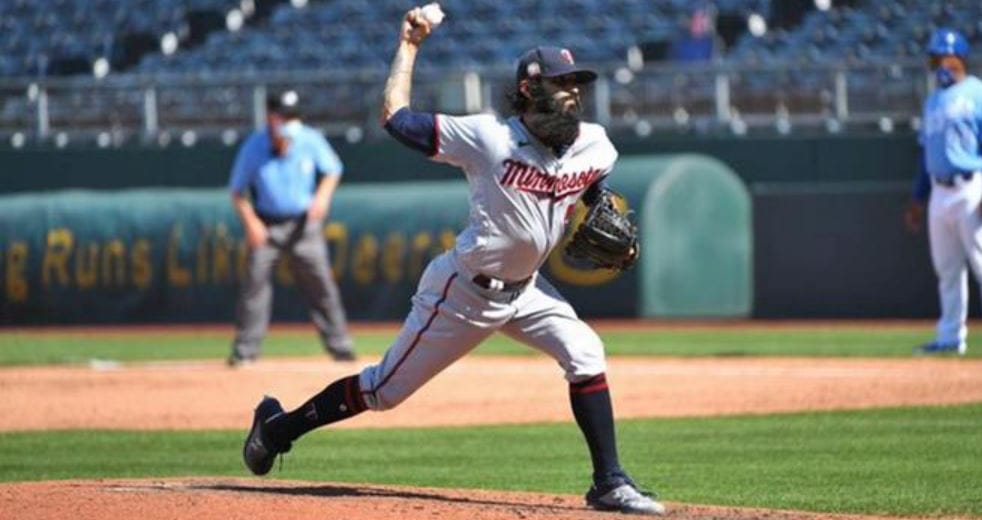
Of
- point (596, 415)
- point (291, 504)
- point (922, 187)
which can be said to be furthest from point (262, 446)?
point (922, 187)

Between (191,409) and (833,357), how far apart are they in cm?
496

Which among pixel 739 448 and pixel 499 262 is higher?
pixel 499 262

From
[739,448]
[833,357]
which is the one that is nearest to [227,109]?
[833,357]

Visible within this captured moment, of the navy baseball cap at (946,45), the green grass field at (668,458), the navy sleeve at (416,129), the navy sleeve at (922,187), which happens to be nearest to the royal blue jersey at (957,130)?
the navy baseball cap at (946,45)

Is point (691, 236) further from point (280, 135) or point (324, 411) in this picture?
point (324, 411)

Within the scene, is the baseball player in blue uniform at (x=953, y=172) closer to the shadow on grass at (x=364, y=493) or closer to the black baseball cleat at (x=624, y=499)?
A: the shadow on grass at (x=364, y=493)

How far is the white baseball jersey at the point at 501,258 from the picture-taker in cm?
725

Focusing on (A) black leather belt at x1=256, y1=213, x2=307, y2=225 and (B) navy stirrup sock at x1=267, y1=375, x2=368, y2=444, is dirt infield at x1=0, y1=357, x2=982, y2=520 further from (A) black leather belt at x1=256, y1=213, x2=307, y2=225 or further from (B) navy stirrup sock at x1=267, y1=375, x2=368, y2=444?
(A) black leather belt at x1=256, y1=213, x2=307, y2=225

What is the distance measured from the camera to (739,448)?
981cm

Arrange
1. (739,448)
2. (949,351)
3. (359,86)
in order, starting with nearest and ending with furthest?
(739,448) < (949,351) < (359,86)

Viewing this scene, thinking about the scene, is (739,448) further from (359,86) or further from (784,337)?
(359,86)

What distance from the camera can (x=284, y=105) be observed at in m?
15.2

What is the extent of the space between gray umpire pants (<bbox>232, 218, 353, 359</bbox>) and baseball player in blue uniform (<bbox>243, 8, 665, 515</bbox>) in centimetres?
764

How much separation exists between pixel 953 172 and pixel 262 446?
7.68 metres
